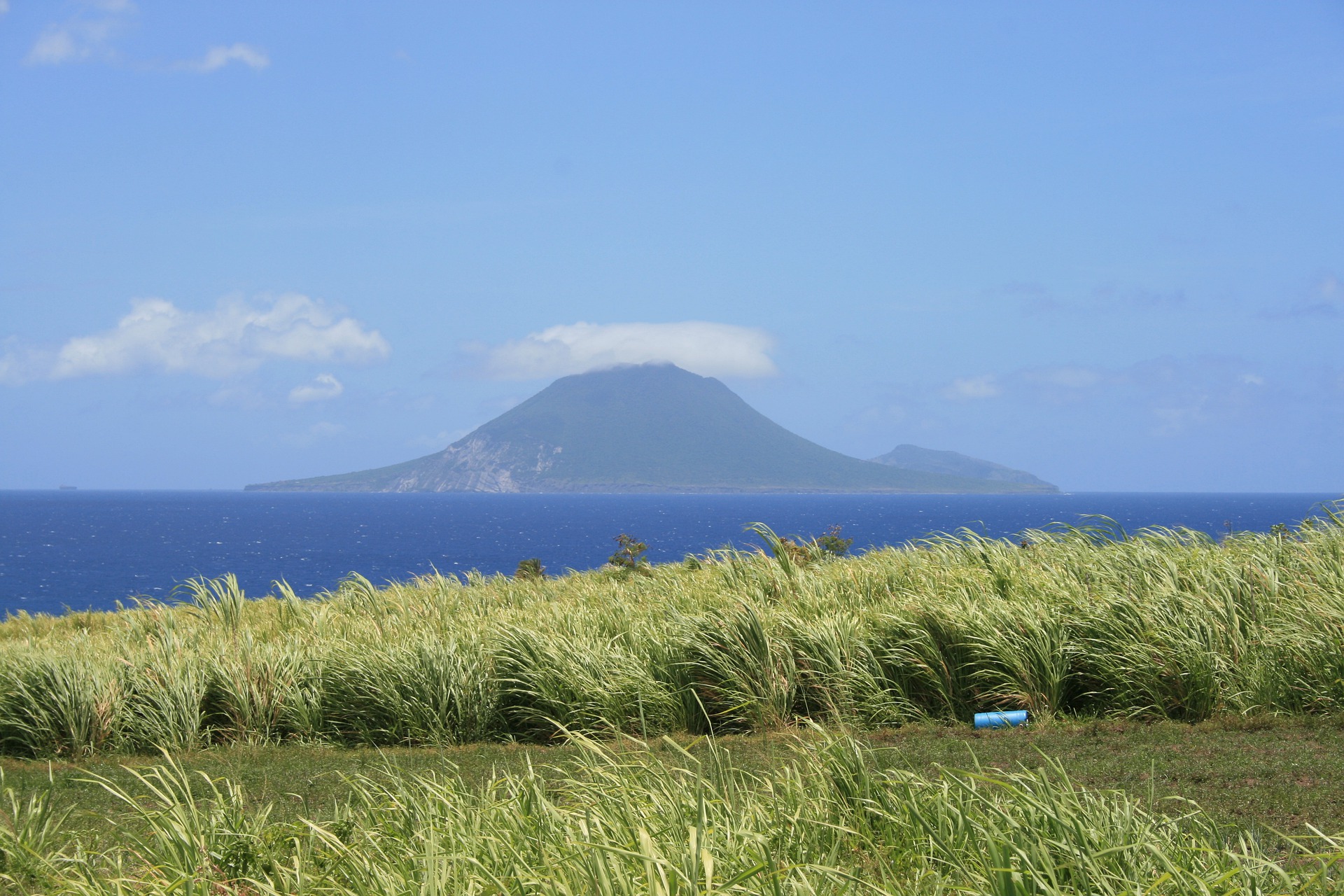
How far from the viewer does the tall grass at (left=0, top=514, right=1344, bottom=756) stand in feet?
23.1

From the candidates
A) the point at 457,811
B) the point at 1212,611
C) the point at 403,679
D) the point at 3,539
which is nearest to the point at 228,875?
the point at 457,811

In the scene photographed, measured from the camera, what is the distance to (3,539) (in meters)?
87.8

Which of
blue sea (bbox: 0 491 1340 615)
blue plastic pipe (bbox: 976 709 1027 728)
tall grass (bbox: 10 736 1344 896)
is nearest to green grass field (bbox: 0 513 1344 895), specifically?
tall grass (bbox: 10 736 1344 896)

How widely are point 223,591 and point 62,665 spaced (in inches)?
138

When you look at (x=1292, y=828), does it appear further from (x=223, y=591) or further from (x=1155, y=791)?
(x=223, y=591)

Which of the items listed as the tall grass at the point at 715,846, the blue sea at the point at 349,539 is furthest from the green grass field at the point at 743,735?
the blue sea at the point at 349,539

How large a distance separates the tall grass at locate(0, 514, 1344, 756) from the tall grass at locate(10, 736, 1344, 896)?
103 inches

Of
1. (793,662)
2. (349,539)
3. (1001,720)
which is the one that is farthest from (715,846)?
(349,539)

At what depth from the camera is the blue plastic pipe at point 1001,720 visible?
687cm

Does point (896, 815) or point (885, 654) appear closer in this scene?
point (896, 815)

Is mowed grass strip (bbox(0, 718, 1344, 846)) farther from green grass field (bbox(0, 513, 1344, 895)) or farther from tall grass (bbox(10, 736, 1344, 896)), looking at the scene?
tall grass (bbox(10, 736, 1344, 896))

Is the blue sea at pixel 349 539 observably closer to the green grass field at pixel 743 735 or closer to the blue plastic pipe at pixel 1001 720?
the green grass field at pixel 743 735

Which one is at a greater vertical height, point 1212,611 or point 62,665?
point 1212,611

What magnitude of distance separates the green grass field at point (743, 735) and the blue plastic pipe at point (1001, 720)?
124 millimetres
